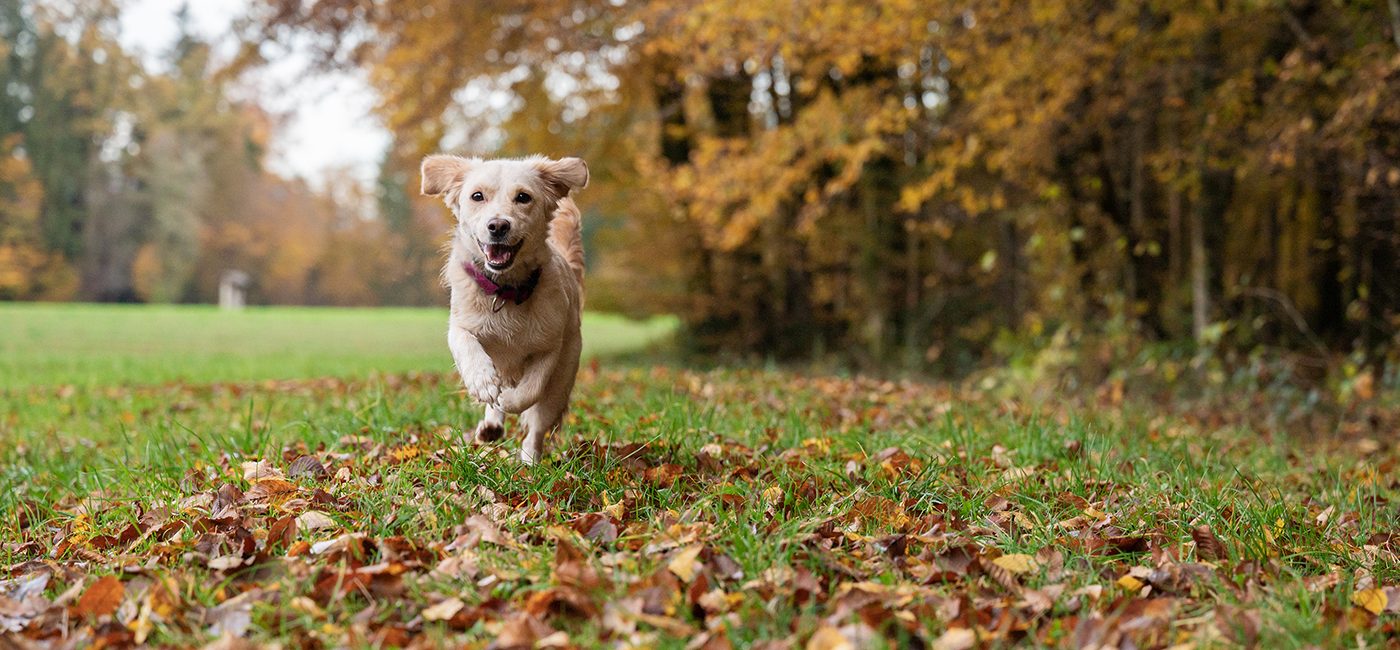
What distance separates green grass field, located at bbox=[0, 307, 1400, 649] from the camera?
287cm

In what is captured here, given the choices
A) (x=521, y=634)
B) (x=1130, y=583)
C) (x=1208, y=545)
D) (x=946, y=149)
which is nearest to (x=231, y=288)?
(x=946, y=149)

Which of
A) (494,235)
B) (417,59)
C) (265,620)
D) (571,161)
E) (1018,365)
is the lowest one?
(1018,365)

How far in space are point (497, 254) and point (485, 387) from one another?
503 mm

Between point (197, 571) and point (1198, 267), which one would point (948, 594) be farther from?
point (1198, 267)

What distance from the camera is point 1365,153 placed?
8898 mm

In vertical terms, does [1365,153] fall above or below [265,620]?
above

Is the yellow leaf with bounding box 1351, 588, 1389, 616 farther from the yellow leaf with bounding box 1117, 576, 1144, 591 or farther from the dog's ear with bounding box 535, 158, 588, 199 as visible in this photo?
the dog's ear with bounding box 535, 158, 588, 199

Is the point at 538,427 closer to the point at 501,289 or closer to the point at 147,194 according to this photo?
the point at 501,289

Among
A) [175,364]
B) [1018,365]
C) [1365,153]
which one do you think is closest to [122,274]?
[175,364]

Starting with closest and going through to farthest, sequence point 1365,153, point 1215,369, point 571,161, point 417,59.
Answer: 1. point 571,161
2. point 1365,153
3. point 1215,369
4. point 417,59

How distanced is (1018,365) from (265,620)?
9.80 metres

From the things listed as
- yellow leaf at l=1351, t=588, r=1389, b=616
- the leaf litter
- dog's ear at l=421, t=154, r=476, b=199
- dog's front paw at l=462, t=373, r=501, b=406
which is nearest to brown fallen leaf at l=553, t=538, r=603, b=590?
the leaf litter

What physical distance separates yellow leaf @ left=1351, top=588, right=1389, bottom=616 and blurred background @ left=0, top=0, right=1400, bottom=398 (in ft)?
12.2

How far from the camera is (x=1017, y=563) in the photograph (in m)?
3.33
